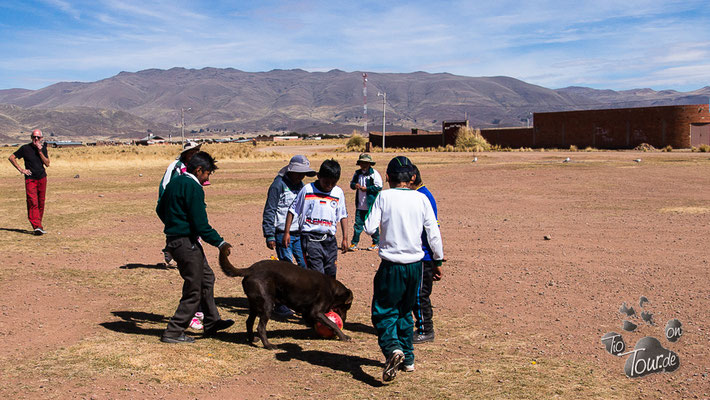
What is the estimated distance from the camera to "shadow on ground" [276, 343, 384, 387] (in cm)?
572

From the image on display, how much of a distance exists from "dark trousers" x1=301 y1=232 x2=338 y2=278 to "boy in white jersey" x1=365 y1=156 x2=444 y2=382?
1.59 m

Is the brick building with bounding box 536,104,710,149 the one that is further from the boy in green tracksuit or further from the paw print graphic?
the boy in green tracksuit

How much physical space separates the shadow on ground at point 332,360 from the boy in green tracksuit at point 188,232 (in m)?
1.01

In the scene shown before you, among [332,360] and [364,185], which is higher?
[364,185]

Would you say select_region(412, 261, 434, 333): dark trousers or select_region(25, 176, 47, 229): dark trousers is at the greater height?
select_region(25, 176, 47, 229): dark trousers

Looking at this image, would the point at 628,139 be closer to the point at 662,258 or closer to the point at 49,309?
the point at 662,258

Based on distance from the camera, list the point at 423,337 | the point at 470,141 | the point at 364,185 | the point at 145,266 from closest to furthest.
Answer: the point at 423,337
the point at 145,266
the point at 364,185
the point at 470,141

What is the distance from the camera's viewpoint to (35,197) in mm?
13578

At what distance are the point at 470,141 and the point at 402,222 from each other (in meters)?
57.1

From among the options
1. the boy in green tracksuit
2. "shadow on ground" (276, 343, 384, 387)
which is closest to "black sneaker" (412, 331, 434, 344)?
"shadow on ground" (276, 343, 384, 387)

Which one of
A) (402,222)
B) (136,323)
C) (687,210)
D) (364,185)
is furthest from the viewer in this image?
(687,210)

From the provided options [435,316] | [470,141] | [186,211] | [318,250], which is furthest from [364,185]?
[470,141]

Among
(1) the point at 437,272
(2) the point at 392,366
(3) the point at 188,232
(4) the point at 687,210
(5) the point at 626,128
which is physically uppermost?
(5) the point at 626,128

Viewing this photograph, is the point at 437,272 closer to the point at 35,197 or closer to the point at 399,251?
the point at 399,251
